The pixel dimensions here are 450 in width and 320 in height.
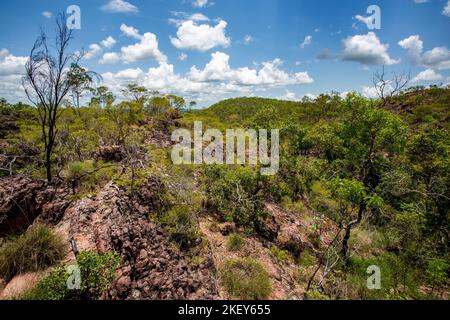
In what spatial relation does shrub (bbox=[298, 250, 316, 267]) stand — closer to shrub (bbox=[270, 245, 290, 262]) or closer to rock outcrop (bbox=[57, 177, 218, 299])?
shrub (bbox=[270, 245, 290, 262])

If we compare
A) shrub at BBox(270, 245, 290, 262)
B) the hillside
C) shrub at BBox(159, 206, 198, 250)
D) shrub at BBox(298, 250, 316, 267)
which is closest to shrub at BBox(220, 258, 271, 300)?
the hillside

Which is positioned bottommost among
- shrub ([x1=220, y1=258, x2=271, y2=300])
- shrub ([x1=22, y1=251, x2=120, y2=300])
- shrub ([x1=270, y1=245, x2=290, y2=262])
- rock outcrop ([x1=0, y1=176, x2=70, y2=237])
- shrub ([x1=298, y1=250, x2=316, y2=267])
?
shrub ([x1=298, y1=250, x2=316, y2=267])

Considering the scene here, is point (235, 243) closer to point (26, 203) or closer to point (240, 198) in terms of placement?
point (240, 198)

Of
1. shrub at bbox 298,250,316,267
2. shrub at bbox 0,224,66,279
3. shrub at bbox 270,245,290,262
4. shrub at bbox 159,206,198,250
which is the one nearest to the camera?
shrub at bbox 0,224,66,279

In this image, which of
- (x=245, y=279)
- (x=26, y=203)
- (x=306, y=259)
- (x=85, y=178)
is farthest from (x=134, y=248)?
(x=306, y=259)

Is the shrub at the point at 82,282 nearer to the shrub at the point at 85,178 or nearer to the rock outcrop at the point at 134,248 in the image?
the rock outcrop at the point at 134,248
